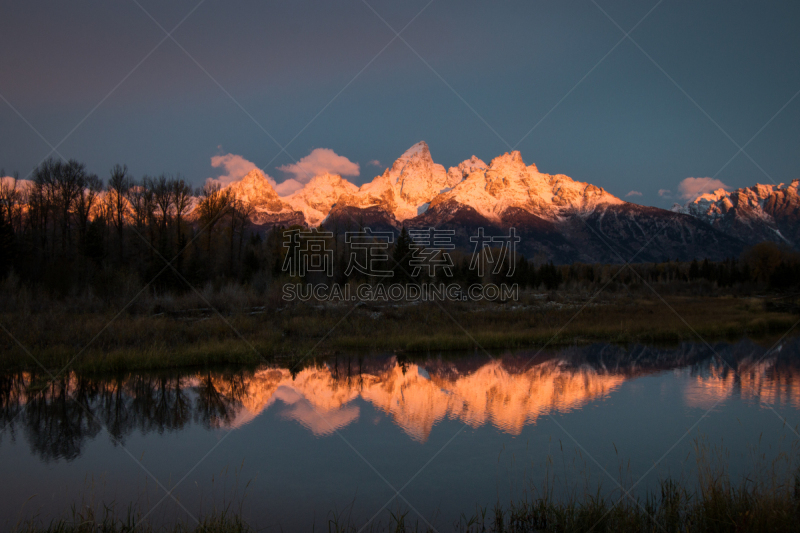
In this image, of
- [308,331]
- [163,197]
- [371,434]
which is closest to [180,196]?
[163,197]

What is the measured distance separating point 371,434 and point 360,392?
12.3ft

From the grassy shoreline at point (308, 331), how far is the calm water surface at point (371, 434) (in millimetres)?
1462

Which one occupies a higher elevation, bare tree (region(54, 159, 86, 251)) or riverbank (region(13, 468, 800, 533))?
bare tree (region(54, 159, 86, 251))

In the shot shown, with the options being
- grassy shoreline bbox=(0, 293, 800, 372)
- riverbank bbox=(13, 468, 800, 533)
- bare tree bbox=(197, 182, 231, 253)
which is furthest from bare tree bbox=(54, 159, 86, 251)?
riverbank bbox=(13, 468, 800, 533)

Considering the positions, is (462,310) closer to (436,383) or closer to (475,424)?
(436,383)

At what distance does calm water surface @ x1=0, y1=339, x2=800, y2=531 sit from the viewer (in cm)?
743

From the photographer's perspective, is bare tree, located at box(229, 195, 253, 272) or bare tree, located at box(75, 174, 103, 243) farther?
bare tree, located at box(229, 195, 253, 272)

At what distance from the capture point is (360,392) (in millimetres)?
14250

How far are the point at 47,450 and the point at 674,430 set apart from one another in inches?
522

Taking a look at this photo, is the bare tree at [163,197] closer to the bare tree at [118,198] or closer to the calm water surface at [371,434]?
the bare tree at [118,198]

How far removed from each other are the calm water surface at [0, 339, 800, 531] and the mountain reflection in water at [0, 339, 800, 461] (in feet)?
0.25

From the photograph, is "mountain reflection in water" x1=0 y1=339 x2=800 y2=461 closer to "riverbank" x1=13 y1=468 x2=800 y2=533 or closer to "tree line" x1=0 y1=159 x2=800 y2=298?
"riverbank" x1=13 y1=468 x2=800 y2=533

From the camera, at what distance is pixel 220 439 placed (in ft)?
33.8

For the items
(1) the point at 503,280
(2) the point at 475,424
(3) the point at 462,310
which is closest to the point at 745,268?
(1) the point at 503,280
